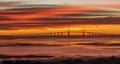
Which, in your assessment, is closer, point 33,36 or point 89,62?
point 89,62

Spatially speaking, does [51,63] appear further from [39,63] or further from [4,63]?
[4,63]

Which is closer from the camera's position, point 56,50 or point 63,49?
point 56,50

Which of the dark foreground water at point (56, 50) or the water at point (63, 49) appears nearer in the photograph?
the dark foreground water at point (56, 50)

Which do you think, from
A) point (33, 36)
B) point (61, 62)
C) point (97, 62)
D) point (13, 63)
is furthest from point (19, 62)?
point (33, 36)

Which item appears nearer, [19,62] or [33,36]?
[19,62]

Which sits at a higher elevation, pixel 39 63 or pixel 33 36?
pixel 39 63

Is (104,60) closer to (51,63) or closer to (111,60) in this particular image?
(111,60)

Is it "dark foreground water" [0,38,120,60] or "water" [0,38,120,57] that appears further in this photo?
"water" [0,38,120,57]

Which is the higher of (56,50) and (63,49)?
(56,50)

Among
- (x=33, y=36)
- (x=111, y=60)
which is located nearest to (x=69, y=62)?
(x=111, y=60)
